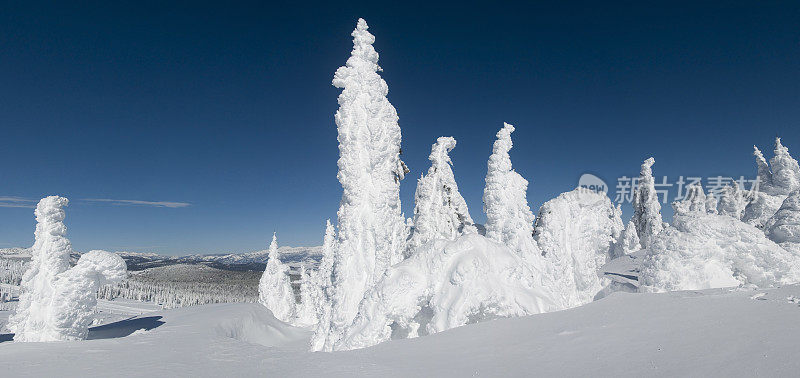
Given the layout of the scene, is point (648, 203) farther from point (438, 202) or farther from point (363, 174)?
point (363, 174)

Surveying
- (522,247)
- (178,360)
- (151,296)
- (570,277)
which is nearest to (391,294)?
(178,360)

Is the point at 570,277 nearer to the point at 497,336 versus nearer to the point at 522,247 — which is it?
the point at 522,247

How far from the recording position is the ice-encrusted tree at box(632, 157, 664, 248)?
45.2 metres

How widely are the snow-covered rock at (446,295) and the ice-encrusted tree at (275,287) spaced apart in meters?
45.8

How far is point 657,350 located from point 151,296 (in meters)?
185

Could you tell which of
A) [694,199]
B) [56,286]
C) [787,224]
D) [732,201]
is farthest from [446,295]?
[694,199]

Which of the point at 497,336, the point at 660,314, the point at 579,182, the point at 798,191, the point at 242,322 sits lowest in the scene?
the point at 242,322

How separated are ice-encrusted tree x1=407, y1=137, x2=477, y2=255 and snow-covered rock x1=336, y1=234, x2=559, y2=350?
44.9 ft

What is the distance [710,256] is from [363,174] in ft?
40.6

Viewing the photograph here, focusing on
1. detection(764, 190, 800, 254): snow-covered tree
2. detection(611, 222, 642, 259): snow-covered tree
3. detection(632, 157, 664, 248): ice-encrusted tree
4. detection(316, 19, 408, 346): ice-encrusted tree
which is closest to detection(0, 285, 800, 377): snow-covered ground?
detection(316, 19, 408, 346): ice-encrusted tree

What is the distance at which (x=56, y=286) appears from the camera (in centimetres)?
1606

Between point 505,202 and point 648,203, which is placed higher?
point 648,203

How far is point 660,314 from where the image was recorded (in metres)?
7.30

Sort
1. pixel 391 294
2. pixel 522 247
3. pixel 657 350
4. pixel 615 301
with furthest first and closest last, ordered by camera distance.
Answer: pixel 522 247, pixel 391 294, pixel 615 301, pixel 657 350
